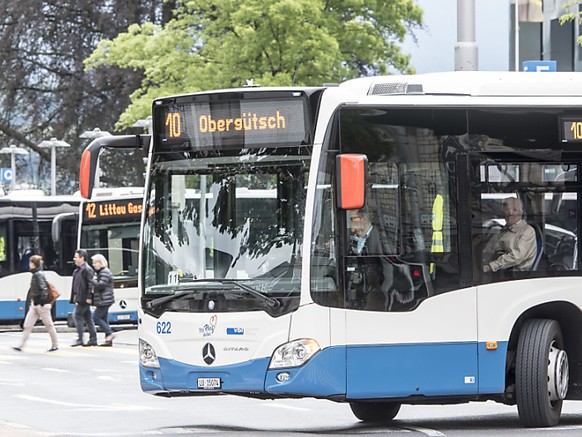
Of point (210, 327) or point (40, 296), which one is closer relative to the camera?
point (210, 327)

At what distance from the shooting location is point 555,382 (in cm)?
1270

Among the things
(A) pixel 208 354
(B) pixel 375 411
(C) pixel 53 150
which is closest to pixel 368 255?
(A) pixel 208 354

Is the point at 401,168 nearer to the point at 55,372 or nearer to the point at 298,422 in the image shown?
the point at 298,422

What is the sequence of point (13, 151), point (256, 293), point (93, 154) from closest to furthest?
1. point (256, 293)
2. point (93, 154)
3. point (13, 151)

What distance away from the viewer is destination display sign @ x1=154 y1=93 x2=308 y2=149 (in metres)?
12.4

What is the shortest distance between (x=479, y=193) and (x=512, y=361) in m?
1.39

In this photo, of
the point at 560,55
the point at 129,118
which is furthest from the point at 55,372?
the point at 560,55

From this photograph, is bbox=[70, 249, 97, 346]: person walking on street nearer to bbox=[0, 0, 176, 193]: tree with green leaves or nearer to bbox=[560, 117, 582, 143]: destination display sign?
bbox=[0, 0, 176, 193]: tree with green leaves

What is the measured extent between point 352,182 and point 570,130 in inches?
88.3

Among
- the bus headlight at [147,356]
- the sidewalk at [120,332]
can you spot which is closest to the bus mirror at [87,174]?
the bus headlight at [147,356]

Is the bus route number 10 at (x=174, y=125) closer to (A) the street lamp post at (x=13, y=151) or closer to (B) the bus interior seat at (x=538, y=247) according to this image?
(B) the bus interior seat at (x=538, y=247)

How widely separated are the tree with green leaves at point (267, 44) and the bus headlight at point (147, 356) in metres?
20.7

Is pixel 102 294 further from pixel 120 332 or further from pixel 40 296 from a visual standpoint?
pixel 120 332

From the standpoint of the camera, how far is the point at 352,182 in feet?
38.2
